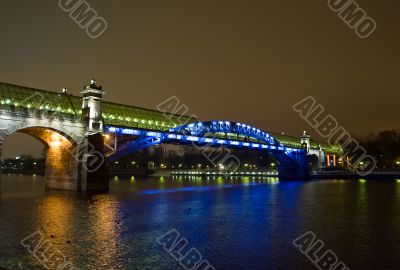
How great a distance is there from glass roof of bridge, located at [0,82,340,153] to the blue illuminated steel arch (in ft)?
4.92

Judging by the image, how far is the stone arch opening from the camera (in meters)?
46.2

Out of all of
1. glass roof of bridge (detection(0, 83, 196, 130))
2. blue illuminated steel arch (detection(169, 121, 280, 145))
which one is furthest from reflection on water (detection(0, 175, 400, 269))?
blue illuminated steel arch (detection(169, 121, 280, 145))

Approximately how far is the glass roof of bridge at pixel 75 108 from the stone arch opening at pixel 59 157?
3.00 meters

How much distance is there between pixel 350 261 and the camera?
561 inches

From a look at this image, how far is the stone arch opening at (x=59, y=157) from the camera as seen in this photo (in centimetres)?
4621

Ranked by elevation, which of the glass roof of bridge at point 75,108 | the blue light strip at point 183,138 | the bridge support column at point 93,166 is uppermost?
the glass roof of bridge at point 75,108

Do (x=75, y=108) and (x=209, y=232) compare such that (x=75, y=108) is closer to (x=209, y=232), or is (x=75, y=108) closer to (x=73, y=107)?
(x=73, y=107)

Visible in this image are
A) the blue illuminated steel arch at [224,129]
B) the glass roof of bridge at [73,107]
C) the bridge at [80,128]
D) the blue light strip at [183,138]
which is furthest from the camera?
the blue illuminated steel arch at [224,129]

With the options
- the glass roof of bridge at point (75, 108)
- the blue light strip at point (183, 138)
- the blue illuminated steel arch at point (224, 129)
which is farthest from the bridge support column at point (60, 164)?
the blue illuminated steel arch at point (224, 129)

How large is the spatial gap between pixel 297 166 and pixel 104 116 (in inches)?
2503

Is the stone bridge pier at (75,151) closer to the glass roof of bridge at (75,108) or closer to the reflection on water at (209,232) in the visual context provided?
the glass roof of bridge at (75,108)

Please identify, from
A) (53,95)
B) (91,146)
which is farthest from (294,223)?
(53,95)

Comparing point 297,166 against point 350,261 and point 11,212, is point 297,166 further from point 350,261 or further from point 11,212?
point 350,261

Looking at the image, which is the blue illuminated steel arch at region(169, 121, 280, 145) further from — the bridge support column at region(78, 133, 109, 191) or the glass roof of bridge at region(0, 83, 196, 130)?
the bridge support column at region(78, 133, 109, 191)
